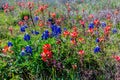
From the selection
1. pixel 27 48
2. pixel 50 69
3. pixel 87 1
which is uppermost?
pixel 27 48

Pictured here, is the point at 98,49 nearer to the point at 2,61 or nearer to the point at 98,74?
the point at 98,74

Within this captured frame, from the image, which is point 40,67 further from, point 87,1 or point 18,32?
point 87,1

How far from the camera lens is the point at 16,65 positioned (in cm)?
445

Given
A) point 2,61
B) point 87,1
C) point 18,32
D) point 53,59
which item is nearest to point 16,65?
point 2,61

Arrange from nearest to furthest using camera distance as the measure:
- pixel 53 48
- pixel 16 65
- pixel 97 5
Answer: pixel 16 65
pixel 53 48
pixel 97 5

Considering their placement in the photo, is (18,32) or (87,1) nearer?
(18,32)

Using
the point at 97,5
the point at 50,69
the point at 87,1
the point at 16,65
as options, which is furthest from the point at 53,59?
the point at 87,1

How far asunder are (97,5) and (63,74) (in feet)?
18.6

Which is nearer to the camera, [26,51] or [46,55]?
[46,55]

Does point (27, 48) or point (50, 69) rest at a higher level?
point (27, 48)

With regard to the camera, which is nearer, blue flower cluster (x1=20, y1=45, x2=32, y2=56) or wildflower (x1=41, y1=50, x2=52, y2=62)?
wildflower (x1=41, y1=50, x2=52, y2=62)

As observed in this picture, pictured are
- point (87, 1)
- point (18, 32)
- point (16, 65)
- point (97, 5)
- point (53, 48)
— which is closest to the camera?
point (16, 65)

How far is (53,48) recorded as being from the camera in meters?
4.75

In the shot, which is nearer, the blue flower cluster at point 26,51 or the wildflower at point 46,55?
the wildflower at point 46,55
